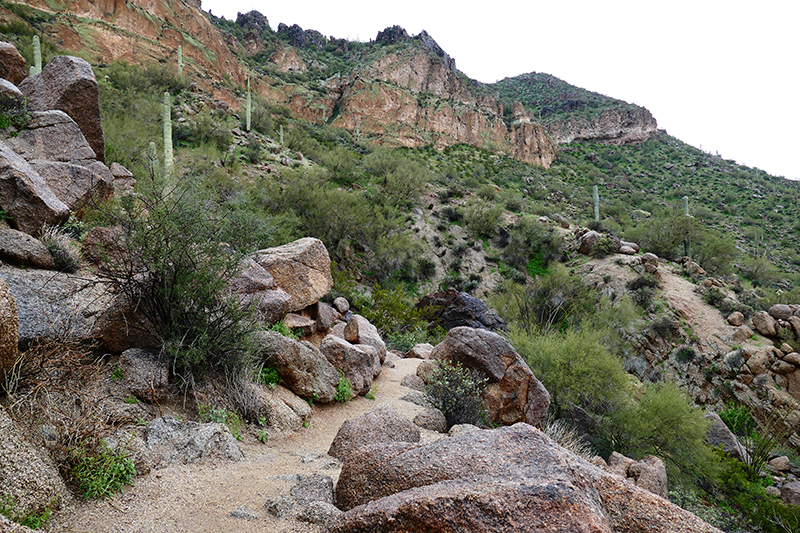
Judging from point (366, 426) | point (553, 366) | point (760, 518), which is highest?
point (366, 426)

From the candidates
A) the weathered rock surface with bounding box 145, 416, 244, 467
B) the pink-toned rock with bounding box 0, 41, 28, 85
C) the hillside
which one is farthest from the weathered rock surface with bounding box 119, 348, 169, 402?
the pink-toned rock with bounding box 0, 41, 28, 85

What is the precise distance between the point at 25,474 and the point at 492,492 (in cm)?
298

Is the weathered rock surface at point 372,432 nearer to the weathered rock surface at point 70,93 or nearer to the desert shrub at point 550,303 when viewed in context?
the weathered rock surface at point 70,93

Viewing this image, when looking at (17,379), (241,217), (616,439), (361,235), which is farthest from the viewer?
(361,235)

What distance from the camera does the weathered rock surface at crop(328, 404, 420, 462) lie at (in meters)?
4.50

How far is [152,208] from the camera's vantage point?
15.3 ft

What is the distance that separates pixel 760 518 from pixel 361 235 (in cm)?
2016

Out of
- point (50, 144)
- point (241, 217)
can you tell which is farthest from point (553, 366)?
point (50, 144)

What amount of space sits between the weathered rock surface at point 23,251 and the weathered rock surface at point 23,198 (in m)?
0.92

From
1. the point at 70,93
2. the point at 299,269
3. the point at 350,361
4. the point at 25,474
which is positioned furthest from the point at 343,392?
the point at 70,93

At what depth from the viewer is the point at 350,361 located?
7723 millimetres

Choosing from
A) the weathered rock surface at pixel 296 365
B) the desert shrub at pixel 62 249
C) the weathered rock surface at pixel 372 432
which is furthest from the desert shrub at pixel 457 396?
the desert shrub at pixel 62 249

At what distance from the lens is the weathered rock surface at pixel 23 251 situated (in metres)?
4.92

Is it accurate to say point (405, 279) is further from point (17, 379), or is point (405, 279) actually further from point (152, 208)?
point (17, 379)
